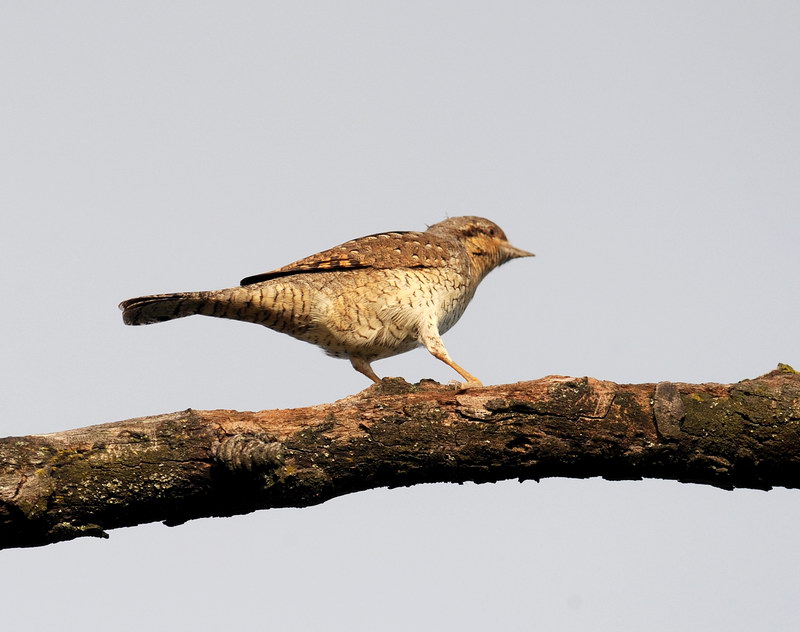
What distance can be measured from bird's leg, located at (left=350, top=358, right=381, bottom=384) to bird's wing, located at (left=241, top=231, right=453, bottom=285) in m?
0.84

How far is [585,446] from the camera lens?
4.36 meters

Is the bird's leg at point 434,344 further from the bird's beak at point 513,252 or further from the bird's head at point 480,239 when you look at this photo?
the bird's beak at point 513,252

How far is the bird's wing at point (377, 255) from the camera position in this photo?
7454 mm

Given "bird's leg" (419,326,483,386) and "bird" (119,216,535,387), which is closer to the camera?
"bird" (119,216,535,387)

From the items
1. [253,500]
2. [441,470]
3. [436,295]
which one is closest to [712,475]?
[441,470]

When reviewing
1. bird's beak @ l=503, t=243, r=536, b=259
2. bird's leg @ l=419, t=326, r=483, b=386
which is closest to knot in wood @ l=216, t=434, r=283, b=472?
bird's leg @ l=419, t=326, r=483, b=386

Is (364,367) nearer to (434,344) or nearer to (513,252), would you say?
(434,344)

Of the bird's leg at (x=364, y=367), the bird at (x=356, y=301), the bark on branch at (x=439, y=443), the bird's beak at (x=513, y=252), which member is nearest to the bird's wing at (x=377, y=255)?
the bird at (x=356, y=301)

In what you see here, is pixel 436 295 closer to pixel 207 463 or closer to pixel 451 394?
pixel 451 394

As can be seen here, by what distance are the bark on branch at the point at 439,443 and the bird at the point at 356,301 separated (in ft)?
8.79

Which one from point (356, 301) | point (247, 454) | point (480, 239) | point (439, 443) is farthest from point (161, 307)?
point (480, 239)

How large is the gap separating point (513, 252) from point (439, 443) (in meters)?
5.71

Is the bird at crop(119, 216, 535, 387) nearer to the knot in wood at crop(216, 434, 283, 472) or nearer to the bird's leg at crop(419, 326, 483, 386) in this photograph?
the bird's leg at crop(419, 326, 483, 386)

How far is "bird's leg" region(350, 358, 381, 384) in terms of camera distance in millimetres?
7887
